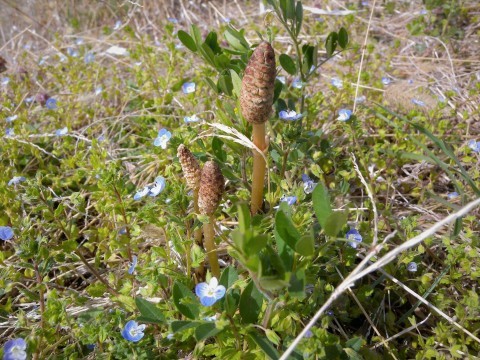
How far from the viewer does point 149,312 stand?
145cm

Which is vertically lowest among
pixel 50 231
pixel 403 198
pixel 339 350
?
pixel 50 231

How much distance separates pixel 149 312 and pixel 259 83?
83 centimetres

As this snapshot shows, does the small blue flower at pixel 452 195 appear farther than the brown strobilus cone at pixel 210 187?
Yes

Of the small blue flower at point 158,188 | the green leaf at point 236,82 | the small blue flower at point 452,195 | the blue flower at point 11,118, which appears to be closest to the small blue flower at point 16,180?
the blue flower at point 11,118

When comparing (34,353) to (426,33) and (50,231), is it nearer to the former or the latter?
(50,231)

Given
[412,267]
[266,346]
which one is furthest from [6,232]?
[412,267]

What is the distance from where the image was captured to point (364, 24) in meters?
3.87

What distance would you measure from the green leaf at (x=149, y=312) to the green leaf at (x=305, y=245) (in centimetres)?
61

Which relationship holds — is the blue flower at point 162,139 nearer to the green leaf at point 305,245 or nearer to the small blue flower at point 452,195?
the green leaf at point 305,245

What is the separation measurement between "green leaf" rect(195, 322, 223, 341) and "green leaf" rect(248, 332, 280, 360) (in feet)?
0.37

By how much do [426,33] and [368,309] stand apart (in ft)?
9.16

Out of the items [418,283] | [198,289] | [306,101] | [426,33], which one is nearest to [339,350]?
[198,289]

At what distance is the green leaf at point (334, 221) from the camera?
1.03 m

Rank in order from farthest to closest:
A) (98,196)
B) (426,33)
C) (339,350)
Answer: (426,33) → (98,196) → (339,350)
